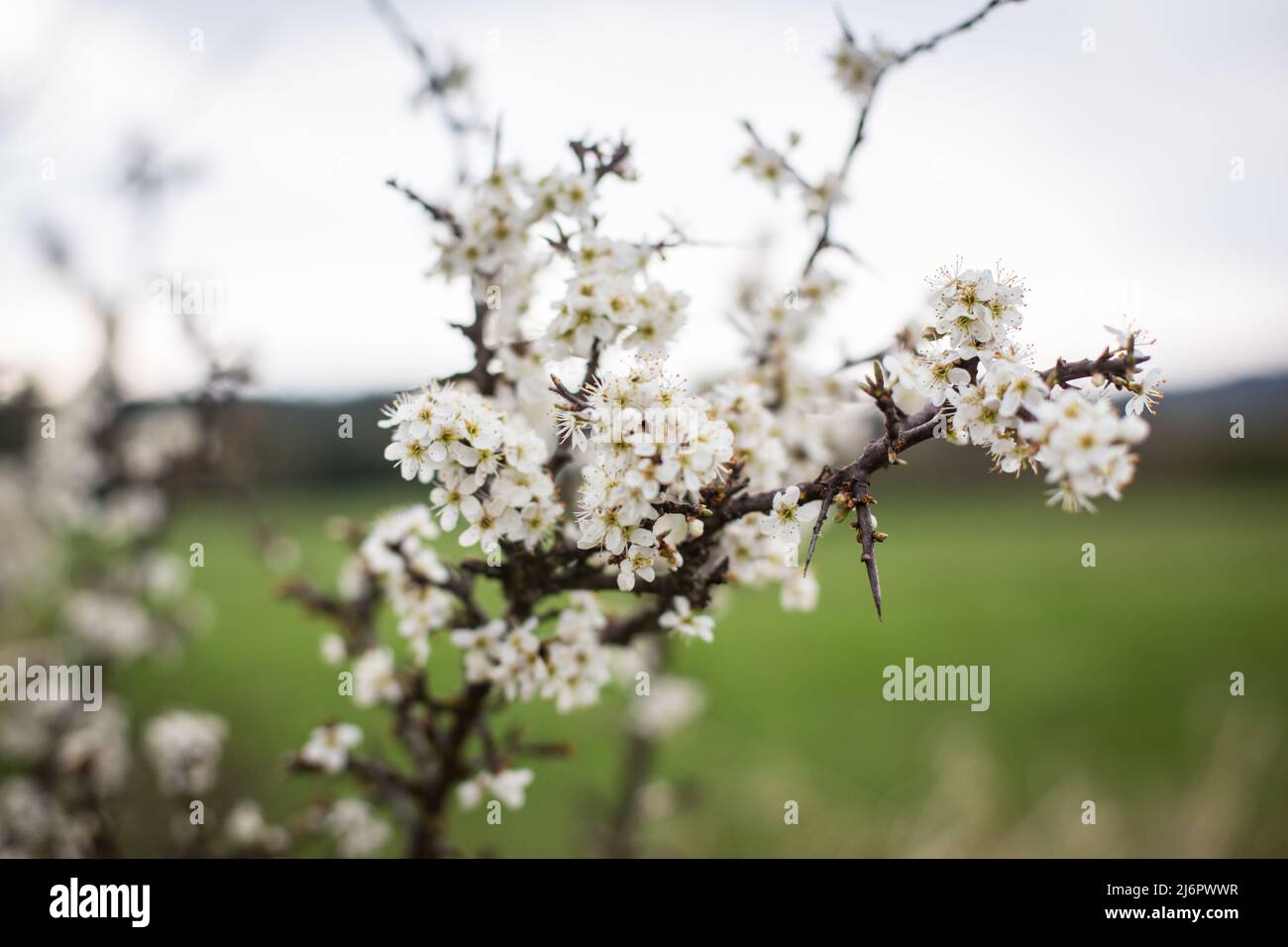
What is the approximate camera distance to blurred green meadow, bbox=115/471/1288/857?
6.99 meters

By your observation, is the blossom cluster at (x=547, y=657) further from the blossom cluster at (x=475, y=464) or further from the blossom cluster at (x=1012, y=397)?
the blossom cluster at (x=1012, y=397)

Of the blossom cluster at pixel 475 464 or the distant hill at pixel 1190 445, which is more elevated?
the distant hill at pixel 1190 445

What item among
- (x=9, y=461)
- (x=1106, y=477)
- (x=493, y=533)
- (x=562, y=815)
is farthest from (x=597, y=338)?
(x=562, y=815)

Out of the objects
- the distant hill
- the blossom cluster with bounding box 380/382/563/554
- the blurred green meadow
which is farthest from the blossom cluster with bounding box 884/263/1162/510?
the distant hill

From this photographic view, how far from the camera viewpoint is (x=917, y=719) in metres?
13.6

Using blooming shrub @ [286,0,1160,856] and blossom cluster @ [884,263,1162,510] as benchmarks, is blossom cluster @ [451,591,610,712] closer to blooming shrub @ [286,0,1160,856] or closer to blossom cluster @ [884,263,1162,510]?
blooming shrub @ [286,0,1160,856]

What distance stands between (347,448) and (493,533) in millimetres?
39333

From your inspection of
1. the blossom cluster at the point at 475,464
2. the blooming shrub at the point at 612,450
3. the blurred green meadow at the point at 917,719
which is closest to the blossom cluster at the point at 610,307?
the blooming shrub at the point at 612,450

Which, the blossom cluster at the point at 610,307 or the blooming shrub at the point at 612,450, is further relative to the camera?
the blossom cluster at the point at 610,307

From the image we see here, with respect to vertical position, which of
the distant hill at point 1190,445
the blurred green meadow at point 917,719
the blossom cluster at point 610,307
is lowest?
the blurred green meadow at point 917,719

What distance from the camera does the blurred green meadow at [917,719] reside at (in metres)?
6.99

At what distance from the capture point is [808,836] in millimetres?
Answer: 7461

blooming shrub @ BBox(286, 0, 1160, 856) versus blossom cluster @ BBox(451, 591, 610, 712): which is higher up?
blooming shrub @ BBox(286, 0, 1160, 856)
